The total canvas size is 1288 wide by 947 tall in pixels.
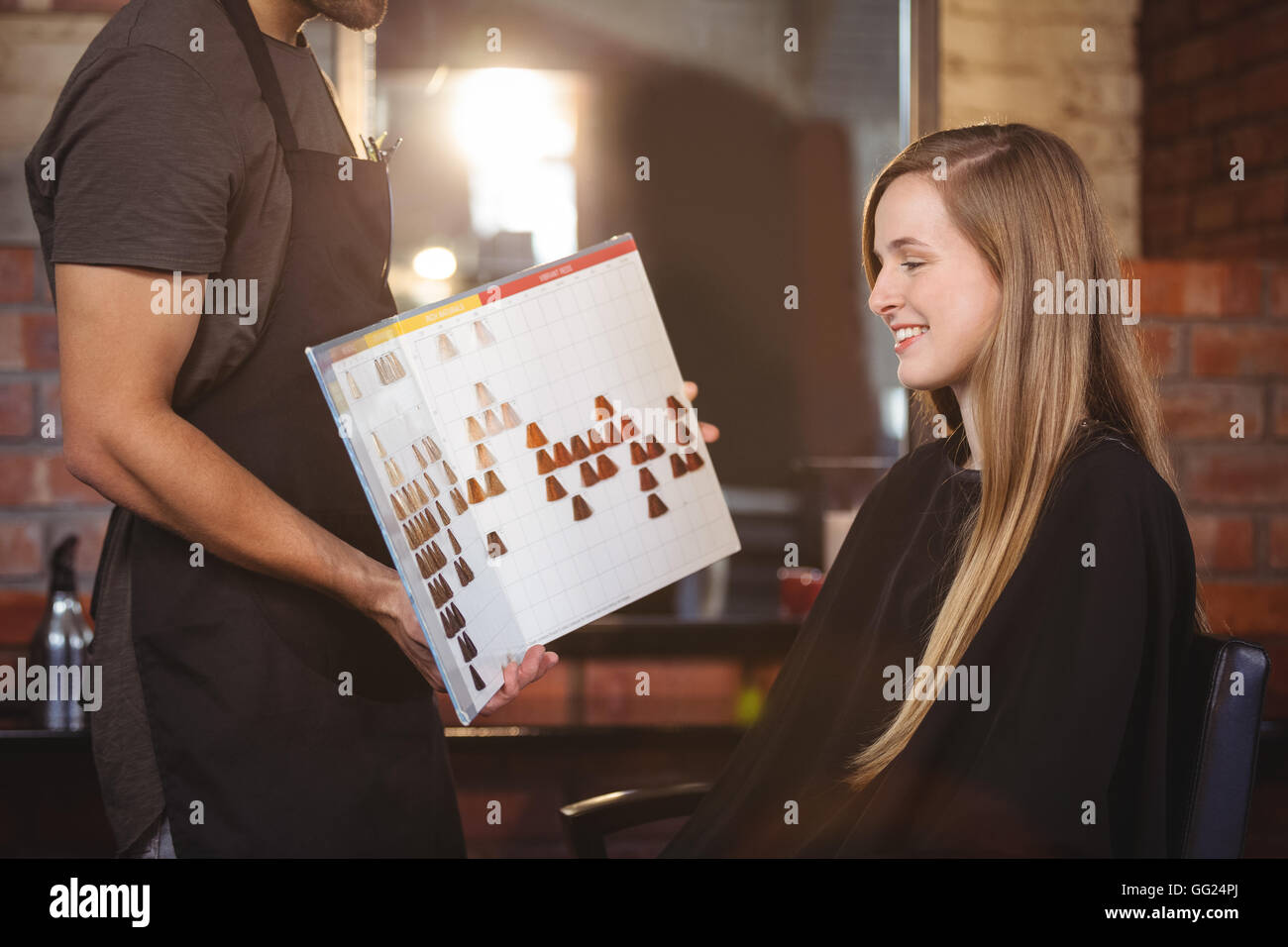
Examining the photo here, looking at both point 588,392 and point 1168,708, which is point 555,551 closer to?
point 588,392

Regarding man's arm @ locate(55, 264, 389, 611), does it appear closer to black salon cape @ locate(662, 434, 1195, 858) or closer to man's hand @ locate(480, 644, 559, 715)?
man's hand @ locate(480, 644, 559, 715)

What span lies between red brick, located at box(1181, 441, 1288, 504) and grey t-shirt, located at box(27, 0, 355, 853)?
1827mm

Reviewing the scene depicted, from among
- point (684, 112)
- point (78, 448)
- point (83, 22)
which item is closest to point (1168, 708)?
point (78, 448)

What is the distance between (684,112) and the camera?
7.80 feet

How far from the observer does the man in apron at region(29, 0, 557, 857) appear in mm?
961

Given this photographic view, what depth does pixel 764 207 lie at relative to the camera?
7.68ft

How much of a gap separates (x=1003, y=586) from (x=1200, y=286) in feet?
4.49

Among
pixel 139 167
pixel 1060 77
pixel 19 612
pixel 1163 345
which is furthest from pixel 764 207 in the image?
pixel 19 612

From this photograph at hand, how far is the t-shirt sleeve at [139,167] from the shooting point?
0.93 m

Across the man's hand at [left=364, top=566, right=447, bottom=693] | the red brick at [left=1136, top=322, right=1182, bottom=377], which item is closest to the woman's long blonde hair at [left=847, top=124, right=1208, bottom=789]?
the man's hand at [left=364, top=566, right=447, bottom=693]

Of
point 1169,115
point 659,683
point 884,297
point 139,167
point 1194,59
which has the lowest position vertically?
point 659,683

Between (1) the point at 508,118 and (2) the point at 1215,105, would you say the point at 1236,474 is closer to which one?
(2) the point at 1215,105

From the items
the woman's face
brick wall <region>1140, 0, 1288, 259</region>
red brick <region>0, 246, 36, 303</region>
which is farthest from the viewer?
brick wall <region>1140, 0, 1288, 259</region>
